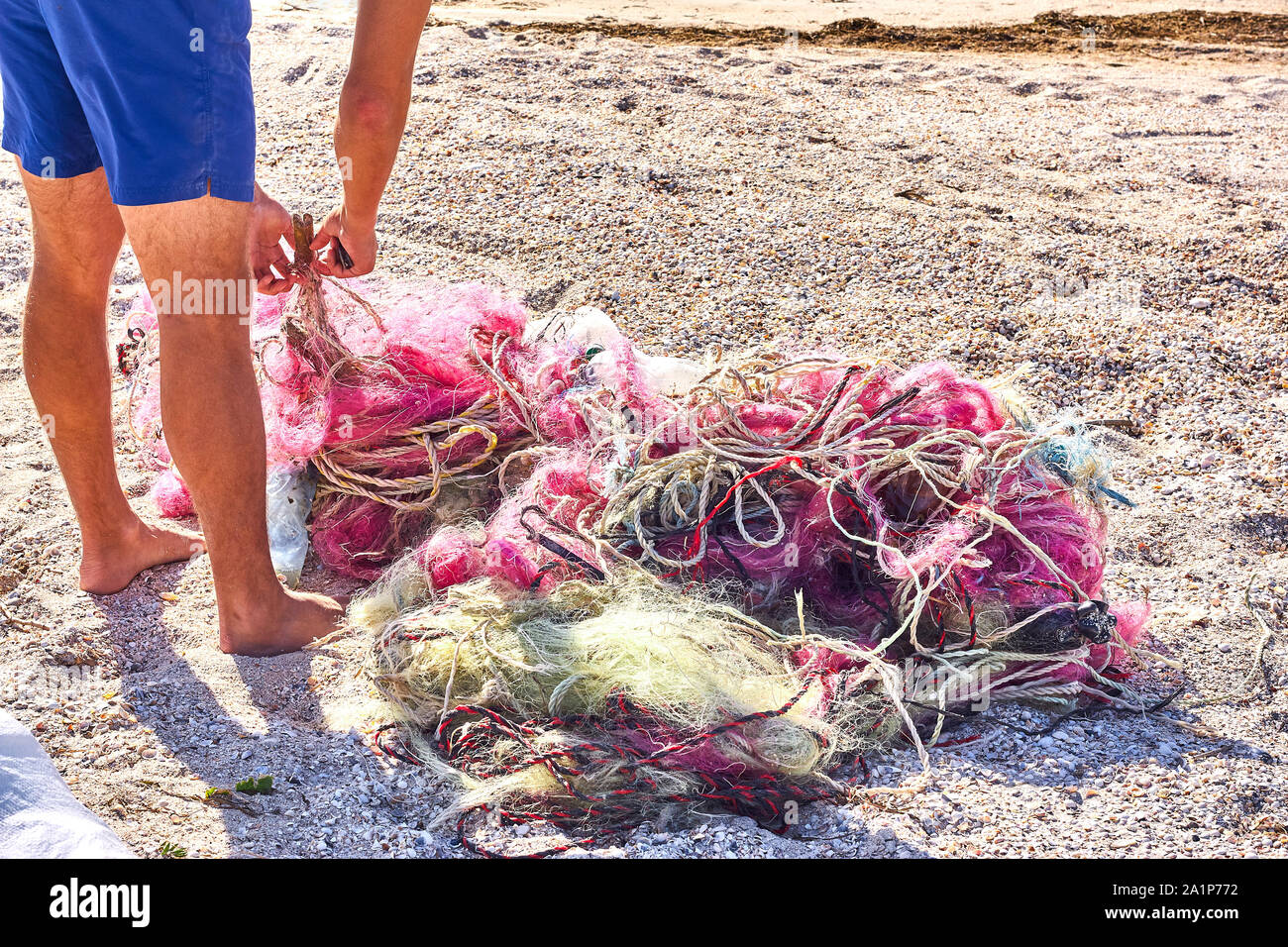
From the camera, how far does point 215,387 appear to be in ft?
6.67

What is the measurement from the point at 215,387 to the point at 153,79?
1.89 ft

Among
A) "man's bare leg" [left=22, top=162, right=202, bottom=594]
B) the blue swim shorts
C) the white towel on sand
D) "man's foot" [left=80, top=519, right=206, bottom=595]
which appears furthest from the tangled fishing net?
the blue swim shorts

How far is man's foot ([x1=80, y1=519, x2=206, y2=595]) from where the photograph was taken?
2.43m

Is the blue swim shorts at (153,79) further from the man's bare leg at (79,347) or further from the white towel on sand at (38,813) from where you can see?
the white towel on sand at (38,813)

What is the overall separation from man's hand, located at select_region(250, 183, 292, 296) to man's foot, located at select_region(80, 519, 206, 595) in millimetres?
670

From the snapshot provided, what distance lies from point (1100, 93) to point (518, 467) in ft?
16.4

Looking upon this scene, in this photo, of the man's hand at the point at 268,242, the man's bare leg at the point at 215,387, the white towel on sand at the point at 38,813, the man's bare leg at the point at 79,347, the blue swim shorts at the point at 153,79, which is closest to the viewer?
the white towel on sand at the point at 38,813

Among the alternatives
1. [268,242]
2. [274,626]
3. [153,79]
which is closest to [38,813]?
[274,626]

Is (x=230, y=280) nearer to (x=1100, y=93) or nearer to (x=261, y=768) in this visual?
(x=261, y=768)

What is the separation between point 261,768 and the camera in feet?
6.39

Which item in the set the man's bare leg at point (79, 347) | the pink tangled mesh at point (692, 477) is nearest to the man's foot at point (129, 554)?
the man's bare leg at point (79, 347)

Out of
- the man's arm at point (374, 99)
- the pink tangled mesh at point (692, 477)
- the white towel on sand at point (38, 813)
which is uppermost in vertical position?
the man's arm at point (374, 99)

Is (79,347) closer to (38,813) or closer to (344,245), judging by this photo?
(344,245)

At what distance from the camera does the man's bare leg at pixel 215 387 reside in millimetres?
1944
